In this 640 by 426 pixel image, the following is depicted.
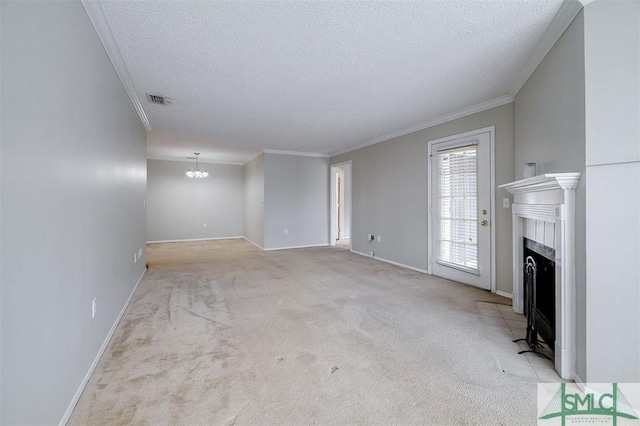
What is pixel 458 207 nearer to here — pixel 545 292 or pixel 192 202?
pixel 545 292

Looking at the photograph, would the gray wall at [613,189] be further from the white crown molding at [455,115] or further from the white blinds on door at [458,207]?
the white blinds on door at [458,207]

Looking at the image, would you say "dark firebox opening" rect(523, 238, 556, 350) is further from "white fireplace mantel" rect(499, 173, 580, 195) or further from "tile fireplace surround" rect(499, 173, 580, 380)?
"white fireplace mantel" rect(499, 173, 580, 195)

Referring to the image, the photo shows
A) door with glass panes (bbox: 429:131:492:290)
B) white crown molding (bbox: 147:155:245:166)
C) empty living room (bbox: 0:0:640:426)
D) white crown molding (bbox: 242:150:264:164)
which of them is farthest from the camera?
white crown molding (bbox: 147:155:245:166)

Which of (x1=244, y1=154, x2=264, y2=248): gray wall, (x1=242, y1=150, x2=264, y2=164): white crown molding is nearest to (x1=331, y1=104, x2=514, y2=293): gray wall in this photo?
(x1=242, y1=150, x2=264, y2=164): white crown molding

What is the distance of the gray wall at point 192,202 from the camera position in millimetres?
8391

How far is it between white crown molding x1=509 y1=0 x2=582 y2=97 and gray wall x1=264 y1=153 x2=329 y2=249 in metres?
5.09

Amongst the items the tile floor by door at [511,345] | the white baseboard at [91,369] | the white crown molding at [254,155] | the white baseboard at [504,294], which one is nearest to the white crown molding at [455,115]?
the white baseboard at [504,294]

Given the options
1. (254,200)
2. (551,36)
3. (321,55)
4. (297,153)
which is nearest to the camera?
(551,36)

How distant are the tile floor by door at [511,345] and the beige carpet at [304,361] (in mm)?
92

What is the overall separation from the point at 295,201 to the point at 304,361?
5.51m

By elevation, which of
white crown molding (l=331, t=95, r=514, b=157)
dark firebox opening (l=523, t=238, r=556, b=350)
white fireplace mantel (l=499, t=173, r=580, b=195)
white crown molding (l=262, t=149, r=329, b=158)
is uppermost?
white crown molding (l=262, t=149, r=329, b=158)

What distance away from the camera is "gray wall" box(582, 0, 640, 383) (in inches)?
65.6

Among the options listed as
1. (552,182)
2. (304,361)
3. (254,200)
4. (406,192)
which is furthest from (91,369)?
(254,200)

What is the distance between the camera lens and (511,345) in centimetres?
239
